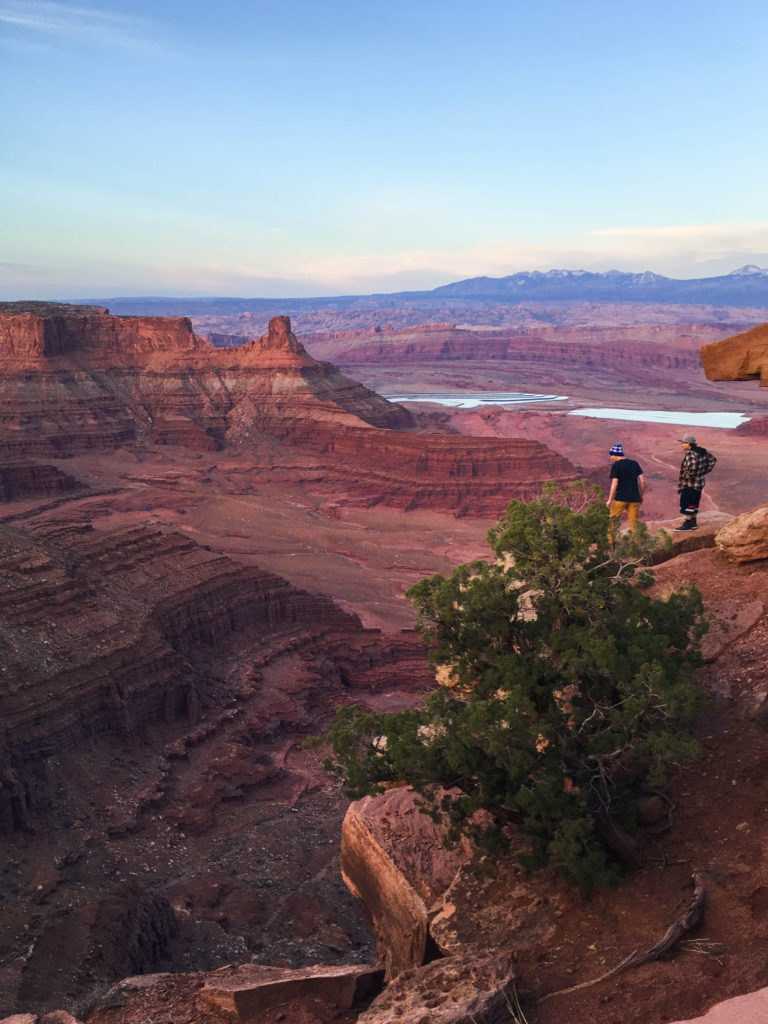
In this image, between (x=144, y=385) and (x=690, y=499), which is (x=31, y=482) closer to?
(x=144, y=385)

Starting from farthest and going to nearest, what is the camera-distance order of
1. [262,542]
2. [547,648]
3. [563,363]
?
1. [563,363]
2. [262,542]
3. [547,648]

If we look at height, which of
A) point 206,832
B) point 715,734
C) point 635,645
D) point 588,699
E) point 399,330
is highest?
point 399,330

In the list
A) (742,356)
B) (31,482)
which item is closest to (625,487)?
(742,356)

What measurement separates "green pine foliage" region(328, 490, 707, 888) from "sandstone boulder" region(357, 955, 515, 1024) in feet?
5.14

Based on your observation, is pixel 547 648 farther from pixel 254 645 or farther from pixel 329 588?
pixel 329 588

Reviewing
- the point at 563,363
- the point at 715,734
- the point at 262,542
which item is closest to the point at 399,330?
the point at 563,363

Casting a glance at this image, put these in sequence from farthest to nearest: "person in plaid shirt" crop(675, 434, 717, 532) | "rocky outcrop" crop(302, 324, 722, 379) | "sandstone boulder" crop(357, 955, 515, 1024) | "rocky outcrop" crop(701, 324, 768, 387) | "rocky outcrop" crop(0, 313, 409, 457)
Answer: "rocky outcrop" crop(302, 324, 722, 379), "rocky outcrop" crop(0, 313, 409, 457), "person in plaid shirt" crop(675, 434, 717, 532), "rocky outcrop" crop(701, 324, 768, 387), "sandstone boulder" crop(357, 955, 515, 1024)

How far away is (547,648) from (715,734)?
10.4ft

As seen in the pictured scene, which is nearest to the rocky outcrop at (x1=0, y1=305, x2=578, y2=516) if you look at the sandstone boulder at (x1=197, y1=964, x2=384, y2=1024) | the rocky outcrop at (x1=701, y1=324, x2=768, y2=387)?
the rocky outcrop at (x1=701, y1=324, x2=768, y2=387)

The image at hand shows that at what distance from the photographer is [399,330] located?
19250cm

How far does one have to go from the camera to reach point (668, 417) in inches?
4208

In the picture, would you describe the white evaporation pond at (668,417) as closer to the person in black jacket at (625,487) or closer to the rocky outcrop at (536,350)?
the rocky outcrop at (536,350)

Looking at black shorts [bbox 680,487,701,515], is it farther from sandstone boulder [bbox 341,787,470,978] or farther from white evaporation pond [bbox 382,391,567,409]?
white evaporation pond [bbox 382,391,567,409]

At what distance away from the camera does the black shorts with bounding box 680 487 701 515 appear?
659 inches
